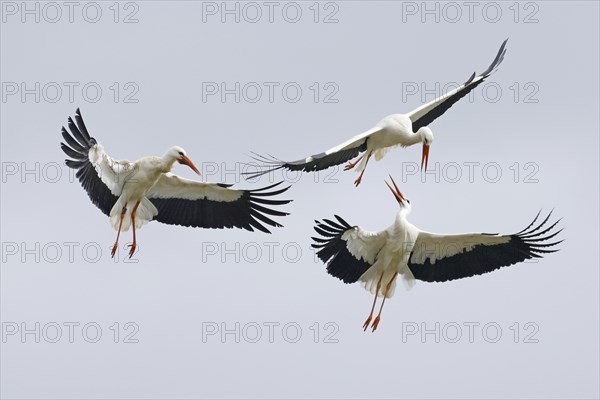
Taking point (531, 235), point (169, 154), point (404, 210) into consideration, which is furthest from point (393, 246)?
point (169, 154)

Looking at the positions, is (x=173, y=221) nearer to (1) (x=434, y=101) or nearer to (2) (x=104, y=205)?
(2) (x=104, y=205)

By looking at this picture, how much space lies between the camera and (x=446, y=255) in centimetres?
1827

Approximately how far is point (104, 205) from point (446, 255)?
407 cm

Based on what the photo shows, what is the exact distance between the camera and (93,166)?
17.4m

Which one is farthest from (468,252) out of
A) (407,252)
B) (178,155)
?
(178,155)

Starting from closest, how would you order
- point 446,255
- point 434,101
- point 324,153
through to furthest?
point 324,153
point 446,255
point 434,101

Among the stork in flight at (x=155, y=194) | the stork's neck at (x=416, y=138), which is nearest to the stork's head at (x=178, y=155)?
the stork in flight at (x=155, y=194)

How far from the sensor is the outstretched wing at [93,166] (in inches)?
674

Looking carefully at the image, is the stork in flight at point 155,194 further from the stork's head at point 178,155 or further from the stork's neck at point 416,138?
the stork's neck at point 416,138

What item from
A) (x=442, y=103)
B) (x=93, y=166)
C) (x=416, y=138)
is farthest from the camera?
(x=442, y=103)

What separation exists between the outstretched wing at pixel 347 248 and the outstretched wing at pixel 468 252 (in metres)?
0.53

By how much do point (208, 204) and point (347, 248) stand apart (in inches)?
67.2

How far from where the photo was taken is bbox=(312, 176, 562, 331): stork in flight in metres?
17.8

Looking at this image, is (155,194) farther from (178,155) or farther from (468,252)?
(468,252)
